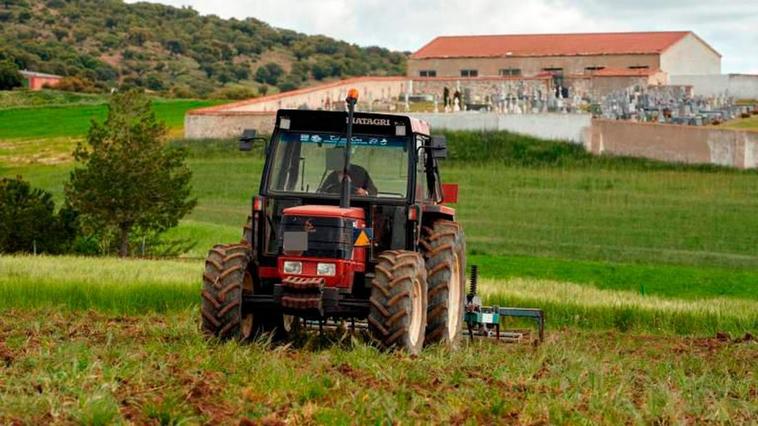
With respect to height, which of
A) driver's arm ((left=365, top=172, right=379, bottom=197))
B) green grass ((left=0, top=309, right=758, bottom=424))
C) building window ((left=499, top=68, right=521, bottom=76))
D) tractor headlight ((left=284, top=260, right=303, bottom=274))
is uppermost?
building window ((left=499, top=68, right=521, bottom=76))

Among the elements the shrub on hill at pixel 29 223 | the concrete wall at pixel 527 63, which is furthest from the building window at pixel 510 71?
the shrub on hill at pixel 29 223

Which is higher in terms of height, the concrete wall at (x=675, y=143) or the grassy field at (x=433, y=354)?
the concrete wall at (x=675, y=143)

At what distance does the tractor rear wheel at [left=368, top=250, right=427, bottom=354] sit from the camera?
13328 millimetres

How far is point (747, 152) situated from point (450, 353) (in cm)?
3955

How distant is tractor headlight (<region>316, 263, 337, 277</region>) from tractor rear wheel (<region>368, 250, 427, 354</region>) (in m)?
0.46

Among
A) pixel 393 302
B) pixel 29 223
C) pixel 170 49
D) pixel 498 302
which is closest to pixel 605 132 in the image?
pixel 29 223

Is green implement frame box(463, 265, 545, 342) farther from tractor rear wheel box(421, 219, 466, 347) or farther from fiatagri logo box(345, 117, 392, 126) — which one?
fiatagri logo box(345, 117, 392, 126)

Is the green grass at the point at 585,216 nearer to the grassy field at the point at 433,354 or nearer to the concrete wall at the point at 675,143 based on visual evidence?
the grassy field at the point at 433,354

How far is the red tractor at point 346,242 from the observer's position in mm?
13625

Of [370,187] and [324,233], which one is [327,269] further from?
[370,187]

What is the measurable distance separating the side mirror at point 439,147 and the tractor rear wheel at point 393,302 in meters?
1.60

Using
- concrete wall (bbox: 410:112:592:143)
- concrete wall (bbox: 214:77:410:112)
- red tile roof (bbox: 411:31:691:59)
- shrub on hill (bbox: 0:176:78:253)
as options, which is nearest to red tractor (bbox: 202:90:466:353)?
shrub on hill (bbox: 0:176:78:253)

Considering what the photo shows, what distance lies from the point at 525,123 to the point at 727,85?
23986 mm

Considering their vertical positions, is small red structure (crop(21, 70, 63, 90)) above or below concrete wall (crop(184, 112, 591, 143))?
above
